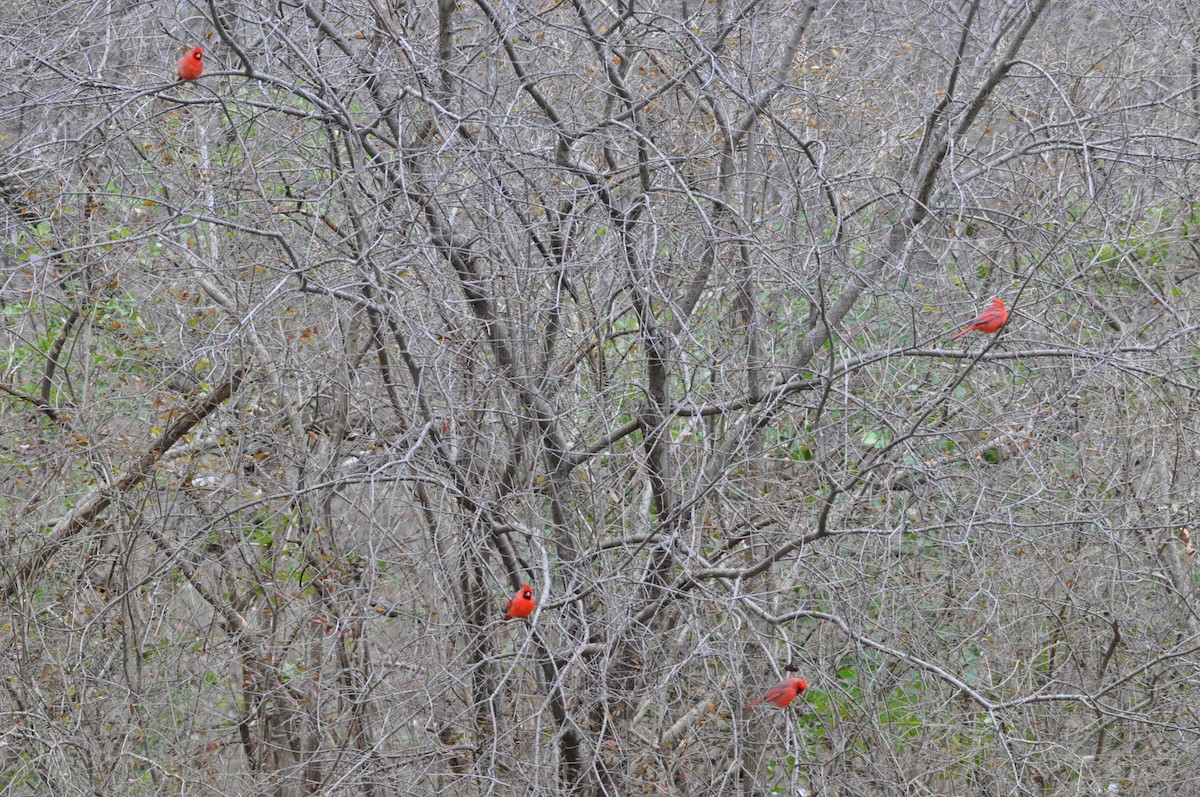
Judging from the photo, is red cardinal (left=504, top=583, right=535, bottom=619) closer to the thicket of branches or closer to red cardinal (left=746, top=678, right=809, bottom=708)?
the thicket of branches

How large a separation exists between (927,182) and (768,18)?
1.29m

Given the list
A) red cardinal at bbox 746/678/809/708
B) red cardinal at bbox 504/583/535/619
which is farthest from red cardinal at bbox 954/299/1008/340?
red cardinal at bbox 504/583/535/619

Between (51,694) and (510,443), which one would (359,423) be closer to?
(510,443)

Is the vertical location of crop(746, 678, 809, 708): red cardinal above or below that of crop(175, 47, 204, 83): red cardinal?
below

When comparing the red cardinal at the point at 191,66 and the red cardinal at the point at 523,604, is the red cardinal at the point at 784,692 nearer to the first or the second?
the red cardinal at the point at 523,604

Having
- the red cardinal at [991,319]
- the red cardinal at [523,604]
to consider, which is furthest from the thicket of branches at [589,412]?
the red cardinal at [991,319]

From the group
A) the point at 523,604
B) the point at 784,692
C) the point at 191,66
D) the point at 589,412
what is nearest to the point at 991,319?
the point at 784,692

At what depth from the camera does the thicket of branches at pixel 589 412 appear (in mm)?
4363

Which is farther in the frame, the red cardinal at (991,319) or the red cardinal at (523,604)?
the red cardinal at (991,319)

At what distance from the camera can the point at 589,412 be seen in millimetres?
5219

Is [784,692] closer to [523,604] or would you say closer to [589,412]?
[523,604]

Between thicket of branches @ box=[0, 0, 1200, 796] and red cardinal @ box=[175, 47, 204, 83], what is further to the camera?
thicket of branches @ box=[0, 0, 1200, 796]

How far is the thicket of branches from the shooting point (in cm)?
436

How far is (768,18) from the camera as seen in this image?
19.2ft
